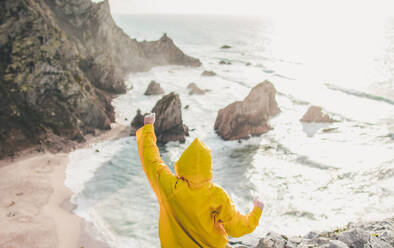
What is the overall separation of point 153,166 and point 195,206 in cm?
66

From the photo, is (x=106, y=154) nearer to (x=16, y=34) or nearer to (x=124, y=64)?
(x=16, y=34)

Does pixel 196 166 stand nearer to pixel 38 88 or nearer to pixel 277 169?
pixel 277 169

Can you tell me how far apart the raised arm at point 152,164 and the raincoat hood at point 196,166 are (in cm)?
23

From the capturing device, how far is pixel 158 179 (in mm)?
2750

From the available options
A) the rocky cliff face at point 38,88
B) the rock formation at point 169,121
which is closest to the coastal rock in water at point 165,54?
the rocky cliff face at point 38,88

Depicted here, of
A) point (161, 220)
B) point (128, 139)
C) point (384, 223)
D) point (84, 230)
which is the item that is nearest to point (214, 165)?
point (128, 139)

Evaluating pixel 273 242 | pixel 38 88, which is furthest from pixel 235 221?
pixel 38 88

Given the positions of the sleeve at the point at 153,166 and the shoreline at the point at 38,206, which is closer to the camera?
the sleeve at the point at 153,166

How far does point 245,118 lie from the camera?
2056 centimetres

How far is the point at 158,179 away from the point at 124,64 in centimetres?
4304

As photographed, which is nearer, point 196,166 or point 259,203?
point 196,166

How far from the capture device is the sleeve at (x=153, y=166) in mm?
2662

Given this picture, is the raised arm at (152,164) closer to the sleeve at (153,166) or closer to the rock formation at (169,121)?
the sleeve at (153,166)

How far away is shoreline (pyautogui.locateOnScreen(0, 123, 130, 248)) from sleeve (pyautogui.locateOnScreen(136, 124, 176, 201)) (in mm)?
7203
